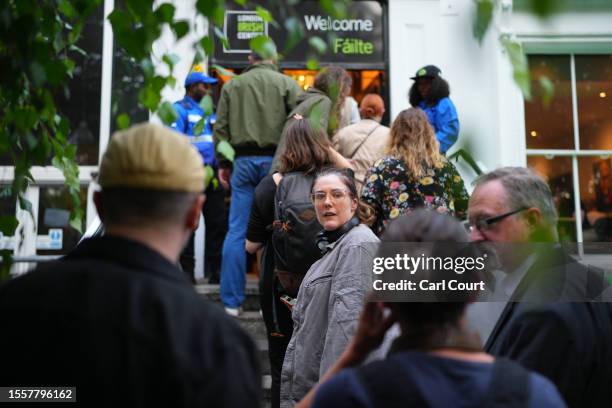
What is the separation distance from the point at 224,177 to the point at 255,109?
919 mm

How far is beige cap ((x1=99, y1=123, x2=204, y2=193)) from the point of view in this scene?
1.77 metres

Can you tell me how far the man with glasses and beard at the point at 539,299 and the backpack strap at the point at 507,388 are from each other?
1.04ft

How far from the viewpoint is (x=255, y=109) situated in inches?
237

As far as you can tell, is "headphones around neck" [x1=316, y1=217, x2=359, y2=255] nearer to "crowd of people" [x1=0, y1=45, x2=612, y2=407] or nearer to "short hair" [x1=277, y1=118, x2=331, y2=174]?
"crowd of people" [x1=0, y1=45, x2=612, y2=407]

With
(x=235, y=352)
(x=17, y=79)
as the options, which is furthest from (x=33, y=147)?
(x=235, y=352)

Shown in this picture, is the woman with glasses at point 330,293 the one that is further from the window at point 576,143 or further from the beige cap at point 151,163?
the window at point 576,143

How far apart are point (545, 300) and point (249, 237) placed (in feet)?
9.87

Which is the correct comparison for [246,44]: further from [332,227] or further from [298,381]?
[298,381]

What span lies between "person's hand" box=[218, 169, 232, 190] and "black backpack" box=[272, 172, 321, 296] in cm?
195

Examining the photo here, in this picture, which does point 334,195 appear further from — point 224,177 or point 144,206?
point 224,177

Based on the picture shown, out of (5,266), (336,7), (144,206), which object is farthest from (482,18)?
(5,266)

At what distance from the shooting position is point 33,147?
2414mm

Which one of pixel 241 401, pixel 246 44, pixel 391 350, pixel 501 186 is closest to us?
pixel 241 401

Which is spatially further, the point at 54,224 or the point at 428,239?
the point at 54,224
